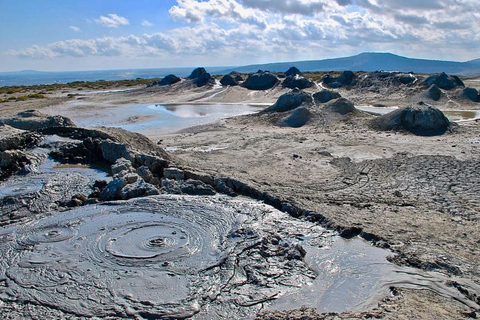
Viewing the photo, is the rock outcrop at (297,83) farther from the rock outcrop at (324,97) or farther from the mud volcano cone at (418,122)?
the mud volcano cone at (418,122)

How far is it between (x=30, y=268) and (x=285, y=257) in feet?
14.3

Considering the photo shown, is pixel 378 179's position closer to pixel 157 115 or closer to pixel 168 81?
pixel 157 115

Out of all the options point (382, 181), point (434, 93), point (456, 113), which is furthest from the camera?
point (434, 93)

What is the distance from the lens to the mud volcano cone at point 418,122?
63.0 ft

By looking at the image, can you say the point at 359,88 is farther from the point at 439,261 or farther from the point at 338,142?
the point at 439,261

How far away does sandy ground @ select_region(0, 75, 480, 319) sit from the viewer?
287 inches

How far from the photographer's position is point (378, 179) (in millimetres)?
12359

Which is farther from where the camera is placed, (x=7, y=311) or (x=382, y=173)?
(x=382, y=173)

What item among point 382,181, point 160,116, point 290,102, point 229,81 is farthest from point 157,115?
point 229,81

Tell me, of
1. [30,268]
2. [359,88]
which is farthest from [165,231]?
[359,88]

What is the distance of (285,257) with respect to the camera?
7.41 metres

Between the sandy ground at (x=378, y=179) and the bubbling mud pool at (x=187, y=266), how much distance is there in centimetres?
52

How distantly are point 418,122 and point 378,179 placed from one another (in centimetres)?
856

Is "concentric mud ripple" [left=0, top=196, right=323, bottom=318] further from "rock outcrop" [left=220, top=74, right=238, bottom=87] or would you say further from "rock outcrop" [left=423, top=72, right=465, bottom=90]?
"rock outcrop" [left=220, top=74, right=238, bottom=87]
